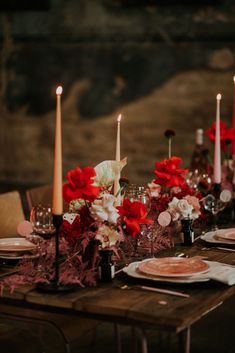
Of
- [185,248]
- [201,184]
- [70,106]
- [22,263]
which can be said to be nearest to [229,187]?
[201,184]

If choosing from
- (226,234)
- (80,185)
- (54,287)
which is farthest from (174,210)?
(54,287)

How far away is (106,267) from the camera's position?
272cm

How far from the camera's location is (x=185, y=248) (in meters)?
3.35

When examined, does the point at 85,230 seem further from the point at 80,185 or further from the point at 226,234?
the point at 226,234

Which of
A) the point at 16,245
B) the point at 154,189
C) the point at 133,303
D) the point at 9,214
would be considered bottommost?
the point at 133,303

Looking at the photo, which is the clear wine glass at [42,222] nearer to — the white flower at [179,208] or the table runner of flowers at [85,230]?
the table runner of flowers at [85,230]

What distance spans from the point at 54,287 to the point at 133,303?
277mm

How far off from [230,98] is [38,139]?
280cm

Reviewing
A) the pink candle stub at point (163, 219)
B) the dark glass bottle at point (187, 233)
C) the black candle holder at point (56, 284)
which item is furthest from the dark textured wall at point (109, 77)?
the black candle holder at point (56, 284)

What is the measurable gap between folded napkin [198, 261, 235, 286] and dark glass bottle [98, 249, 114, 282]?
306 millimetres

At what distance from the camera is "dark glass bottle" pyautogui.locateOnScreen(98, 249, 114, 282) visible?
2723mm

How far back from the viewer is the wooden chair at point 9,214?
4086 mm

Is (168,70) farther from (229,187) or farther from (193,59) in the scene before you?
(229,187)

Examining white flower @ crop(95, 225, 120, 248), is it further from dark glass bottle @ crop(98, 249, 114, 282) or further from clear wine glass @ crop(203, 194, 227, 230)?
clear wine glass @ crop(203, 194, 227, 230)
